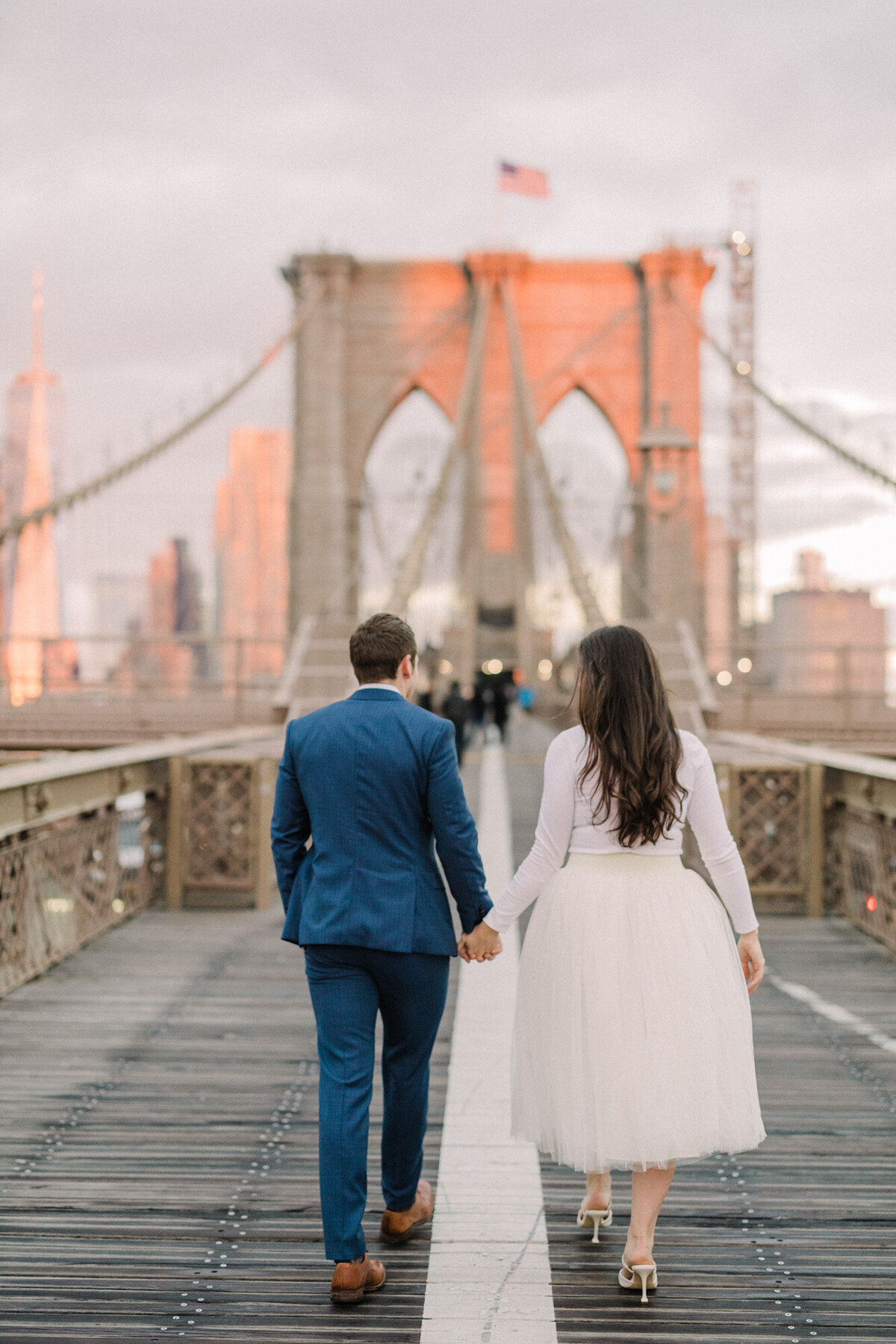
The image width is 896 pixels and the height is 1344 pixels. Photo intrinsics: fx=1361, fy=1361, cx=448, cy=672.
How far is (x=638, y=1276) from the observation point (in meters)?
3.00

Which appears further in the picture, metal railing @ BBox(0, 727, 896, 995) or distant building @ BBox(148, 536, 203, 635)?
distant building @ BBox(148, 536, 203, 635)

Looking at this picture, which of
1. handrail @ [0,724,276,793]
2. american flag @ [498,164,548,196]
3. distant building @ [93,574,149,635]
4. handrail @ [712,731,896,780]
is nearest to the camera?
handrail @ [0,724,276,793]

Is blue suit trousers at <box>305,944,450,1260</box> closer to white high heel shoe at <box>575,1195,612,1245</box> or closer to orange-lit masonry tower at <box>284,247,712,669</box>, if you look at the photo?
white high heel shoe at <box>575,1195,612,1245</box>

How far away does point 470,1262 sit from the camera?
314 cm

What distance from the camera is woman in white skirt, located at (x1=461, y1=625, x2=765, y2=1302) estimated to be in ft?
9.79

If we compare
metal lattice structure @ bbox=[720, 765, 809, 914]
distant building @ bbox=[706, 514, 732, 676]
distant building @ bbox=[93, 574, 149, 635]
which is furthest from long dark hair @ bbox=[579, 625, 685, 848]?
distant building @ bbox=[706, 514, 732, 676]

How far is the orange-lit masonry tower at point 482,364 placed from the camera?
33.9 m

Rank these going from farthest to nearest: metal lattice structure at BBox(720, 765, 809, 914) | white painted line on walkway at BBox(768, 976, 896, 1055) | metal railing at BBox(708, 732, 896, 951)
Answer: metal lattice structure at BBox(720, 765, 809, 914)
metal railing at BBox(708, 732, 896, 951)
white painted line on walkway at BBox(768, 976, 896, 1055)

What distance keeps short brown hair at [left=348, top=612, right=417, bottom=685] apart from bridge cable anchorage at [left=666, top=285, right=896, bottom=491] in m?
28.4

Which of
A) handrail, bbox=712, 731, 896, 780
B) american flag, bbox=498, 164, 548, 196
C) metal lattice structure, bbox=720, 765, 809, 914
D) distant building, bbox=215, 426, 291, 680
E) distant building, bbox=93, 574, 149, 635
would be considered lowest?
metal lattice structure, bbox=720, 765, 809, 914

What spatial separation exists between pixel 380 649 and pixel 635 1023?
1026 mm

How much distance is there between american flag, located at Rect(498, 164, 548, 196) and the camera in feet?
118

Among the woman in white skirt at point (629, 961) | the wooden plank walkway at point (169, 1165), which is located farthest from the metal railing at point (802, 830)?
the woman in white skirt at point (629, 961)

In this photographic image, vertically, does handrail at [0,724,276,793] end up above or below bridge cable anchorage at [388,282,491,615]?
below
